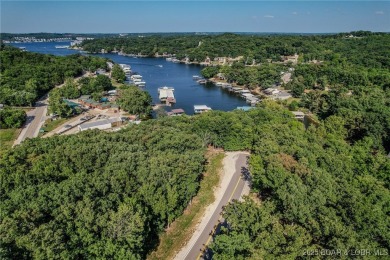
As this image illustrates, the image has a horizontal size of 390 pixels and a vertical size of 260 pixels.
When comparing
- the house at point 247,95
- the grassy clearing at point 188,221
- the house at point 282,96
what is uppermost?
the house at point 282,96

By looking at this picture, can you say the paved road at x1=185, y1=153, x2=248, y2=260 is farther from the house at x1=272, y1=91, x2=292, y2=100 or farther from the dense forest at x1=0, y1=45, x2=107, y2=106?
the dense forest at x1=0, y1=45, x2=107, y2=106

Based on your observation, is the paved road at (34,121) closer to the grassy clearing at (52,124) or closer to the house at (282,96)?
the grassy clearing at (52,124)

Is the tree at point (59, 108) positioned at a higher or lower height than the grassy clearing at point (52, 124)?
higher

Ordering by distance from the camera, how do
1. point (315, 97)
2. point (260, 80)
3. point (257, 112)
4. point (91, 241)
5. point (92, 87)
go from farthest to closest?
point (260, 80) < point (92, 87) < point (315, 97) < point (257, 112) < point (91, 241)

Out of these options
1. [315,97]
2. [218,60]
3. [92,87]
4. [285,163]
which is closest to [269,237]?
[285,163]

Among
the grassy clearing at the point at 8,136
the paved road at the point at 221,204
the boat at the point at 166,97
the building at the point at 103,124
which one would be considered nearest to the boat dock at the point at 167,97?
the boat at the point at 166,97

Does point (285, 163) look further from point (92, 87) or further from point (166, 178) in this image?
point (92, 87)

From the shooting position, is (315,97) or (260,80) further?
(260,80)
